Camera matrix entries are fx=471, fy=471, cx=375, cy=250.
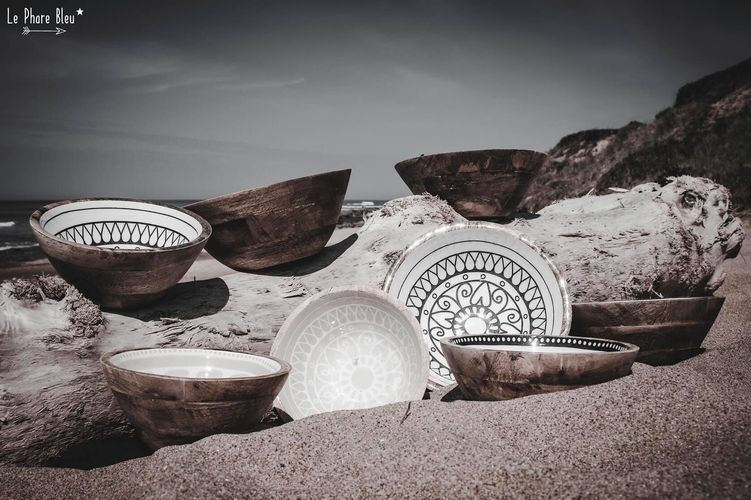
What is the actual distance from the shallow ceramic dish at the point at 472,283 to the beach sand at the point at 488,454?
82 cm

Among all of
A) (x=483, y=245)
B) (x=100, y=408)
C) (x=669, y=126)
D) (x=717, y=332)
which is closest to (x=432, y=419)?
(x=483, y=245)

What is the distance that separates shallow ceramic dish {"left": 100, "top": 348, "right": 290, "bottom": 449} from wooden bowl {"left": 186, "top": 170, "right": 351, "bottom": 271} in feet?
3.67

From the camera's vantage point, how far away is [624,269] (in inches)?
134

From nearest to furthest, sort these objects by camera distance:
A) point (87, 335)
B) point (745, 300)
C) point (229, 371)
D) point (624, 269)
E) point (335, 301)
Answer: point (229, 371) < point (87, 335) < point (335, 301) < point (624, 269) < point (745, 300)

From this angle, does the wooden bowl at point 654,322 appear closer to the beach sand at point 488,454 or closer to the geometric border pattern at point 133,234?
the beach sand at point 488,454

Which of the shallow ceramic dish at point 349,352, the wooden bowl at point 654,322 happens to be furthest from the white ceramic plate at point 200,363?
the wooden bowl at point 654,322

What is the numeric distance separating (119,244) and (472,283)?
92.8 inches

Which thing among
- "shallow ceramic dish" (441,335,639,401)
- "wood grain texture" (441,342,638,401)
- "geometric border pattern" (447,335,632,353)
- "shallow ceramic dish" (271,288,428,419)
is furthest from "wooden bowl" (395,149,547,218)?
"wood grain texture" (441,342,638,401)

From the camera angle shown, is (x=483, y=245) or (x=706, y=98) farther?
(x=706, y=98)

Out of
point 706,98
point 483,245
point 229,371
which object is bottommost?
point 229,371

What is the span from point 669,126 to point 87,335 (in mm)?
20100

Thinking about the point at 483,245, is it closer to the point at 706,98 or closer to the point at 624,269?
the point at 624,269

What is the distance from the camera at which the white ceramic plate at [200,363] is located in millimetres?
2176

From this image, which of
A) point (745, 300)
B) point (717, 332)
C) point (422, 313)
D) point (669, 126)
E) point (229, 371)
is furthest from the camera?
point (669, 126)
